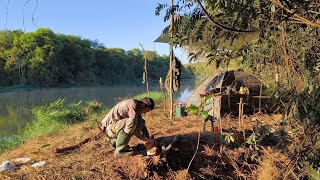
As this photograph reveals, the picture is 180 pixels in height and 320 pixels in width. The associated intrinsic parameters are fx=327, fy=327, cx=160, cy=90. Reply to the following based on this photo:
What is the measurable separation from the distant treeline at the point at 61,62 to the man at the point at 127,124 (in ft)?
82.1

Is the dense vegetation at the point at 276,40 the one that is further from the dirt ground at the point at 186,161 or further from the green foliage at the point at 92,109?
the green foliage at the point at 92,109

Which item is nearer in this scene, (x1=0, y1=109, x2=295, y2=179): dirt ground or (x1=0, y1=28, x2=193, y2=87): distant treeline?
(x1=0, y1=109, x2=295, y2=179): dirt ground

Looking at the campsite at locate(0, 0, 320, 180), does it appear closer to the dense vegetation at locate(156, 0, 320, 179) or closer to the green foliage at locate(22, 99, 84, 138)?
the dense vegetation at locate(156, 0, 320, 179)

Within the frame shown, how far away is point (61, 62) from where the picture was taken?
4244 cm

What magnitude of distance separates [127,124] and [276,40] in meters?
2.22

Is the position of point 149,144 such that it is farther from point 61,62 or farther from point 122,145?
point 61,62

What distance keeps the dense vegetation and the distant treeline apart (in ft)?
87.1

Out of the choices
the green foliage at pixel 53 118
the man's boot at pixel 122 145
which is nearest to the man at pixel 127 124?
the man's boot at pixel 122 145

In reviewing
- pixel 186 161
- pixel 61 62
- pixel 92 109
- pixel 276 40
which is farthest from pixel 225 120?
pixel 61 62

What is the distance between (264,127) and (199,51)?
2.06m

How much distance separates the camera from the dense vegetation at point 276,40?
1844 mm

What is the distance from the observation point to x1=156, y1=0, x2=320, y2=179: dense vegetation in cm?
184

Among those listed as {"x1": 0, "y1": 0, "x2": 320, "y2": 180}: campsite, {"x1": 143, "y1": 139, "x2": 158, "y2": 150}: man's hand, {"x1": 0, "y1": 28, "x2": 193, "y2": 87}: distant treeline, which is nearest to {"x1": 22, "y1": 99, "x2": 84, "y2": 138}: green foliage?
{"x1": 0, "y1": 0, "x2": 320, "y2": 180}: campsite

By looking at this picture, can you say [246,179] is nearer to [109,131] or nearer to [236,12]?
[109,131]
